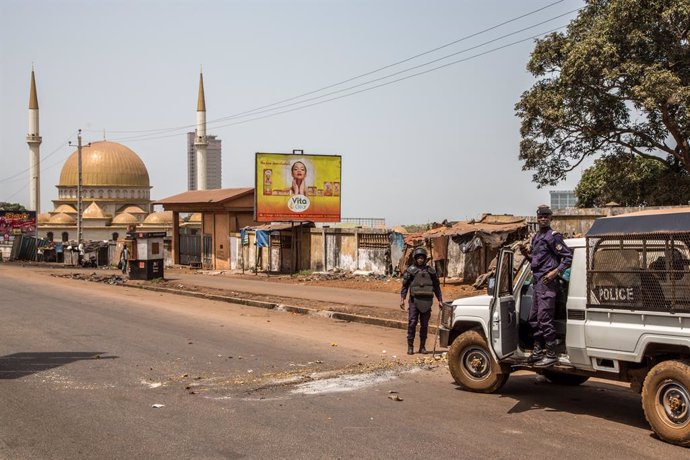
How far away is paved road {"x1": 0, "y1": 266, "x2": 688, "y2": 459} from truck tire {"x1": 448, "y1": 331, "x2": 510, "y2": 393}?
186 millimetres

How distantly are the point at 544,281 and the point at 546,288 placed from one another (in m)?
0.08

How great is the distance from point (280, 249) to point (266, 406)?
93.5ft

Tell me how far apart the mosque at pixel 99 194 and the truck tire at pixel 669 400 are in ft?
259

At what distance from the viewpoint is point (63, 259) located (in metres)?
58.4

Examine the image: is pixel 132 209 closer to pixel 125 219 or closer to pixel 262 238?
pixel 125 219

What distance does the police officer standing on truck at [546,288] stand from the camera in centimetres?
704

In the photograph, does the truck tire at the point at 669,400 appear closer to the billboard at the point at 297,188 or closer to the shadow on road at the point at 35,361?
the shadow on road at the point at 35,361

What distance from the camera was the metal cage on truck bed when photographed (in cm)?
603

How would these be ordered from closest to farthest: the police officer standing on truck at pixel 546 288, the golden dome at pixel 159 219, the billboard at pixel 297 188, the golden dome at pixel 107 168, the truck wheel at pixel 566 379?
the police officer standing on truck at pixel 546 288 < the truck wheel at pixel 566 379 < the billboard at pixel 297 188 < the golden dome at pixel 159 219 < the golden dome at pixel 107 168


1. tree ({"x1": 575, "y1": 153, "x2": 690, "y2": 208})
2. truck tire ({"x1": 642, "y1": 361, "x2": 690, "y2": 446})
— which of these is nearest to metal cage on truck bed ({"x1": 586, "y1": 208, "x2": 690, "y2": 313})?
truck tire ({"x1": 642, "y1": 361, "x2": 690, "y2": 446})

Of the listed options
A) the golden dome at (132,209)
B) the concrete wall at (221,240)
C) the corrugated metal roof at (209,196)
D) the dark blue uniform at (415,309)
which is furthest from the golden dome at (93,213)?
the dark blue uniform at (415,309)

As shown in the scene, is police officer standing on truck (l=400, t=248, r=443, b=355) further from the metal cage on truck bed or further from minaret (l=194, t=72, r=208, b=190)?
minaret (l=194, t=72, r=208, b=190)

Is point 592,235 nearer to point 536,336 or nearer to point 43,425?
point 536,336

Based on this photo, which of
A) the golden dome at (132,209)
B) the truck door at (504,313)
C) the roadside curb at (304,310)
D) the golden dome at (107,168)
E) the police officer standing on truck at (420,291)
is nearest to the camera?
the truck door at (504,313)
